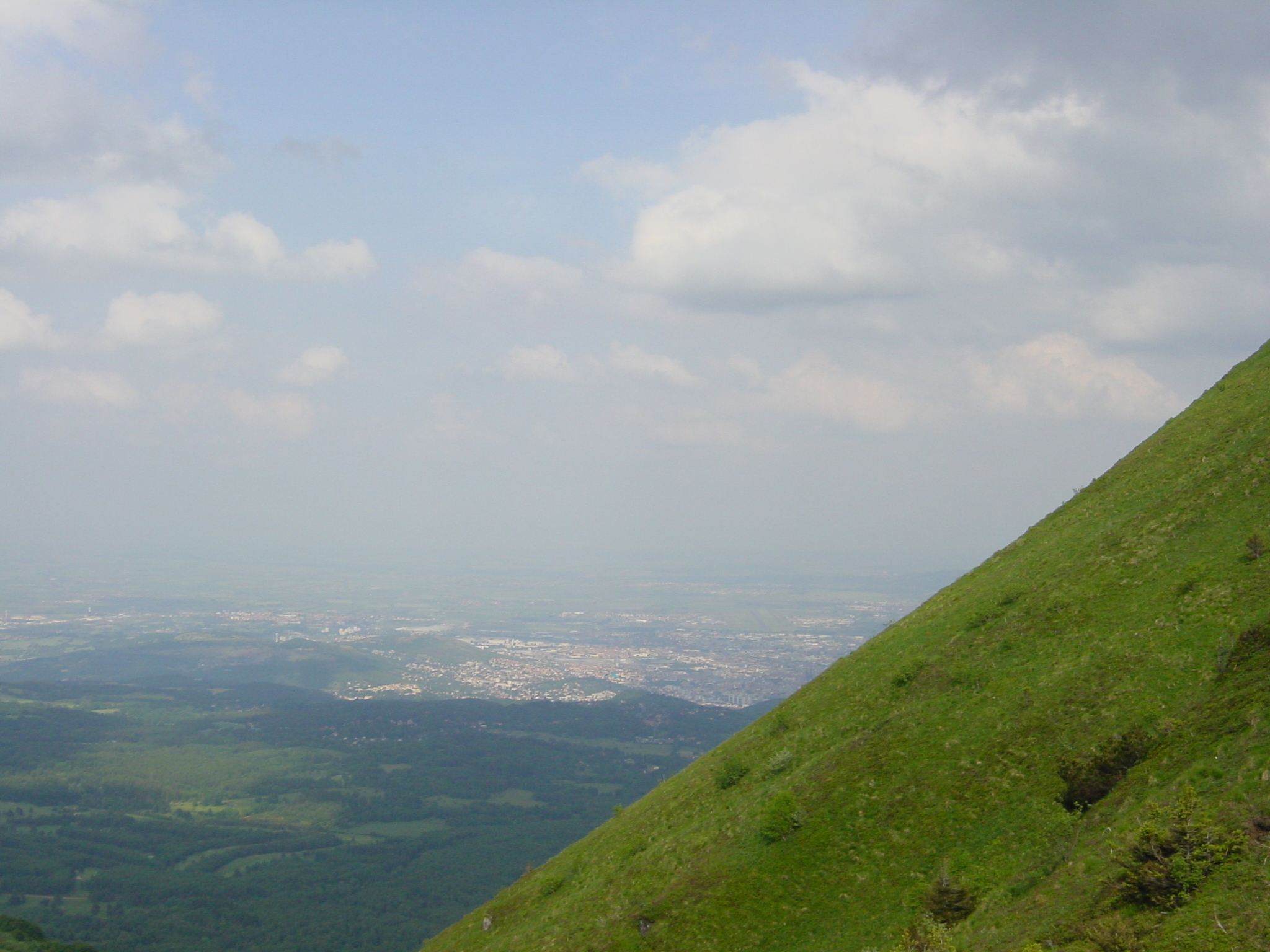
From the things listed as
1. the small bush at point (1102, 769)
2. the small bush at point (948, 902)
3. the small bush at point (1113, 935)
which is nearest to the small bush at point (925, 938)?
the small bush at point (948, 902)

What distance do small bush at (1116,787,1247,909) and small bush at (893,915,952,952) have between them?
4947mm

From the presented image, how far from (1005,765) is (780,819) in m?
9.28

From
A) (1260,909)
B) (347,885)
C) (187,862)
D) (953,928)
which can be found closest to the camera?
(1260,909)

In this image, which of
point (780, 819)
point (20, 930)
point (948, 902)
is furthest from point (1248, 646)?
point (20, 930)

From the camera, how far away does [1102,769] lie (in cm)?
2630

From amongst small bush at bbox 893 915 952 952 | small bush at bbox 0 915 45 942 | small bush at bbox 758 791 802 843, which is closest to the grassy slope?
small bush at bbox 758 791 802 843

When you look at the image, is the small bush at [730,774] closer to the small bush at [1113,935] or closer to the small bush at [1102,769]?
the small bush at [1102,769]

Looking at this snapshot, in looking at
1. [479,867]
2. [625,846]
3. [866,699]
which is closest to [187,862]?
[479,867]

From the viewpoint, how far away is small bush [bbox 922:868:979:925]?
24391 millimetres

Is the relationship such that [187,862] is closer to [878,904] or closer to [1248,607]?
[878,904]

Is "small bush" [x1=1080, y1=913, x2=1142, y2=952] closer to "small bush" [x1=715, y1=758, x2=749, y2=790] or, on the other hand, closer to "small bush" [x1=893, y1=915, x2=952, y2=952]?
"small bush" [x1=893, y1=915, x2=952, y2=952]

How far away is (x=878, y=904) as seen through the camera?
27.2m

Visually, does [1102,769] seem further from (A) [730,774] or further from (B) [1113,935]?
(A) [730,774]

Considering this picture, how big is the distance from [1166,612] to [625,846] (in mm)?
29241
